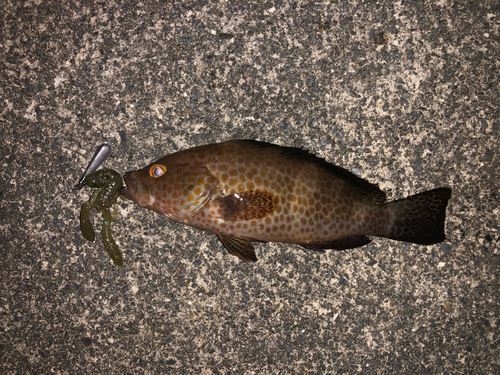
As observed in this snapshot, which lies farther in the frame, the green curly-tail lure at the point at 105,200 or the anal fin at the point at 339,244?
the green curly-tail lure at the point at 105,200

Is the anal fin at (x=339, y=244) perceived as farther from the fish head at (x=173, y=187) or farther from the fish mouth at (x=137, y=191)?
the fish mouth at (x=137, y=191)

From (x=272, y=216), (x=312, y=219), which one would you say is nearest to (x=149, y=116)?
(x=272, y=216)

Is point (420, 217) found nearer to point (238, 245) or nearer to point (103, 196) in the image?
point (238, 245)

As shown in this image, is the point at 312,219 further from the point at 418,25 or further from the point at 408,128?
the point at 418,25

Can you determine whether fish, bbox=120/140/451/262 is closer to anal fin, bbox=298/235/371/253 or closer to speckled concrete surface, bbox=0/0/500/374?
anal fin, bbox=298/235/371/253

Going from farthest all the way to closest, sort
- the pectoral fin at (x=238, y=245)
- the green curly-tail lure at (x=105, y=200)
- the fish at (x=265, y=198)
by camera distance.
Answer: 1. the green curly-tail lure at (x=105, y=200)
2. the pectoral fin at (x=238, y=245)
3. the fish at (x=265, y=198)

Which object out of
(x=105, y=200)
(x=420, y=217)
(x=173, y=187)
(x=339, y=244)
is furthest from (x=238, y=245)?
(x=420, y=217)

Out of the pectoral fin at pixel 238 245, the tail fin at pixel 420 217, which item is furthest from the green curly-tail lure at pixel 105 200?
the tail fin at pixel 420 217

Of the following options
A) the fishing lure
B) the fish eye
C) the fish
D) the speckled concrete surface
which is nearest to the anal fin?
the fish
